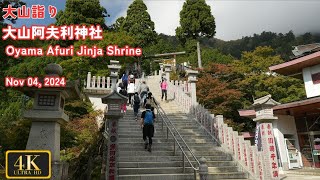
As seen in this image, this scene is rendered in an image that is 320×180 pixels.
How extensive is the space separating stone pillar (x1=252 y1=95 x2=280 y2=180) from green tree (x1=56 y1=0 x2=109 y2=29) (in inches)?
1024

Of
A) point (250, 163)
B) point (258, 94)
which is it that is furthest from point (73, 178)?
point (258, 94)

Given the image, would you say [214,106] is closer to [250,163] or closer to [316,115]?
[316,115]

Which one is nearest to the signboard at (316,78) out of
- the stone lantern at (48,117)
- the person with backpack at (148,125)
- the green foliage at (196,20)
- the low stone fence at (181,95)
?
the low stone fence at (181,95)

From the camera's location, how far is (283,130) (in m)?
15.9

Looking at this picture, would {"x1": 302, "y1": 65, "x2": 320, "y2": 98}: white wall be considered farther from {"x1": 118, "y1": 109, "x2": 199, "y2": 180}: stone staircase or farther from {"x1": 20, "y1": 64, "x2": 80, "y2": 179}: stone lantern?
{"x1": 20, "y1": 64, "x2": 80, "y2": 179}: stone lantern

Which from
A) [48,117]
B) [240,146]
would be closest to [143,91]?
[240,146]

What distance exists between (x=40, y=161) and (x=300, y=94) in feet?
76.0

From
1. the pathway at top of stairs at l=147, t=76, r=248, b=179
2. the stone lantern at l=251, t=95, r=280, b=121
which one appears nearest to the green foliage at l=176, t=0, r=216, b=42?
the pathway at top of stairs at l=147, t=76, r=248, b=179

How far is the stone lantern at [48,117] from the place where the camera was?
677 centimetres

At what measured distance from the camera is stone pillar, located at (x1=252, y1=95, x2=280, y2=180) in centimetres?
816

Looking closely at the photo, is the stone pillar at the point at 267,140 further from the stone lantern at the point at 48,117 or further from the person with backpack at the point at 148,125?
the stone lantern at the point at 48,117

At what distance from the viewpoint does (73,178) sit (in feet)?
28.6

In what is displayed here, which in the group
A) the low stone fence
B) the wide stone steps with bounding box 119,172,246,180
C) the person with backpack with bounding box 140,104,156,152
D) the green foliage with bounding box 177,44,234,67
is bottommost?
the wide stone steps with bounding box 119,172,246,180

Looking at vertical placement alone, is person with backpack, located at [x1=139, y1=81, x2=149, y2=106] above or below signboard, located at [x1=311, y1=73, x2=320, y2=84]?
below
